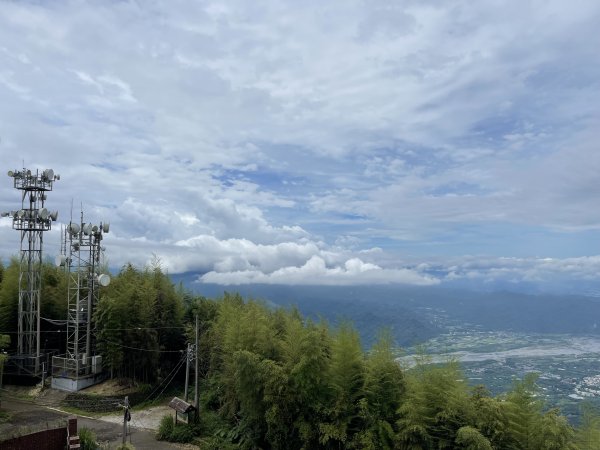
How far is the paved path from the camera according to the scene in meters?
15.1

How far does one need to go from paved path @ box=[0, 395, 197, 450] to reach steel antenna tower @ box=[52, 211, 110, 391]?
1.78 m

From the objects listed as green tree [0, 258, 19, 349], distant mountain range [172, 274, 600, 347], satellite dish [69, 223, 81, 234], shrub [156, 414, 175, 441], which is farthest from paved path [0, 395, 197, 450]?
distant mountain range [172, 274, 600, 347]

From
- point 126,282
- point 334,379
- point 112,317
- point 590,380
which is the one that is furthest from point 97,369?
point 590,380

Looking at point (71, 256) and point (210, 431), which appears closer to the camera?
point (210, 431)

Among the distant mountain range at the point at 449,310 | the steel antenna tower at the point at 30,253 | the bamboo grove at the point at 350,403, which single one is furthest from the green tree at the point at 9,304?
the distant mountain range at the point at 449,310

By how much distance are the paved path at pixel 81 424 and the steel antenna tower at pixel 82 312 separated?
1778 millimetres

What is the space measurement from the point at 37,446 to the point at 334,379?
8.69 meters

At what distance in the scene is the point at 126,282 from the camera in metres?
22.2

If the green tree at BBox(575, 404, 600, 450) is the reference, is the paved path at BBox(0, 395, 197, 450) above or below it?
below

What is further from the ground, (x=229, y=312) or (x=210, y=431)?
(x=229, y=312)

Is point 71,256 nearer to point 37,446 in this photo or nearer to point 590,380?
point 37,446

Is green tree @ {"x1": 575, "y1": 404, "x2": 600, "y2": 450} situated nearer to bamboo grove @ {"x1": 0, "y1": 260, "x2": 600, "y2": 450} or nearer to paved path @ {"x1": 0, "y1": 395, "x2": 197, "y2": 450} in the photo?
bamboo grove @ {"x1": 0, "y1": 260, "x2": 600, "y2": 450}

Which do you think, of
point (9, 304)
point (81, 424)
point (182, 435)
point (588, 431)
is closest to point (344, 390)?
point (588, 431)

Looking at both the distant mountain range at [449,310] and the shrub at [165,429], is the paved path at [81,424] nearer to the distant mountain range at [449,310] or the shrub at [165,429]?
the shrub at [165,429]
